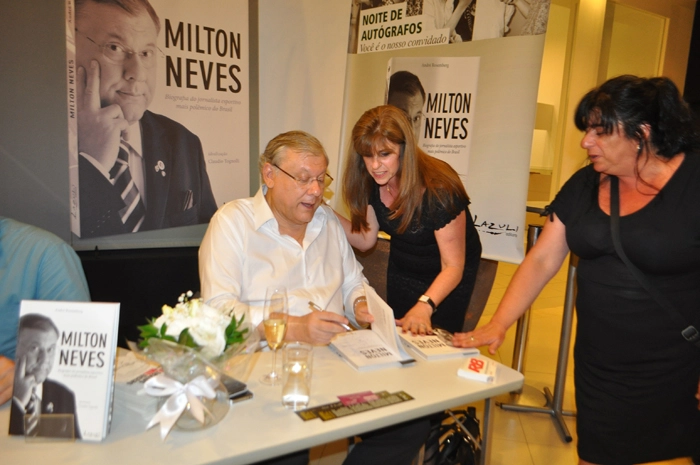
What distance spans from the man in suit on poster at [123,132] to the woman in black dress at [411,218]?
1.34 m

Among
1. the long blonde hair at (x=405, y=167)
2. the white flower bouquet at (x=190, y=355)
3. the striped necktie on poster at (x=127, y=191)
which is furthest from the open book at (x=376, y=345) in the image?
the striped necktie on poster at (x=127, y=191)

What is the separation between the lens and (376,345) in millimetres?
1966

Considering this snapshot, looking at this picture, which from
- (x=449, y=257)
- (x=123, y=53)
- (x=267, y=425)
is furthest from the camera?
(x=123, y=53)

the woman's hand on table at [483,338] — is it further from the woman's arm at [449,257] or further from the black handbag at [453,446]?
the black handbag at [453,446]

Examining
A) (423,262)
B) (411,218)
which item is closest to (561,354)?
(423,262)

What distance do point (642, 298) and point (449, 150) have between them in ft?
6.15

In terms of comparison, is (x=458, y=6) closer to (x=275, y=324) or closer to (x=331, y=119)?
(x=331, y=119)

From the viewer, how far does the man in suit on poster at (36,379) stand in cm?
132

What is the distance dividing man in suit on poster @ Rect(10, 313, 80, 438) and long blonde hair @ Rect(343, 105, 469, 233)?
1.51 m

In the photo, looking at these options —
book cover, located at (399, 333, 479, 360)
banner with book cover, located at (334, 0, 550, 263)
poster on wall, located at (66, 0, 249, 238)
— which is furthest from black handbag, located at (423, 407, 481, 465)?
poster on wall, located at (66, 0, 249, 238)

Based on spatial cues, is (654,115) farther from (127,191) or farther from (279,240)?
(127,191)

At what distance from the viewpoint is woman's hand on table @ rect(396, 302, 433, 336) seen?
2.13m

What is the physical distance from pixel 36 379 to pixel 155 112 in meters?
2.42

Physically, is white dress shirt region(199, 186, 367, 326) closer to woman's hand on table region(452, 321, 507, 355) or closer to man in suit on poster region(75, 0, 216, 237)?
woman's hand on table region(452, 321, 507, 355)
